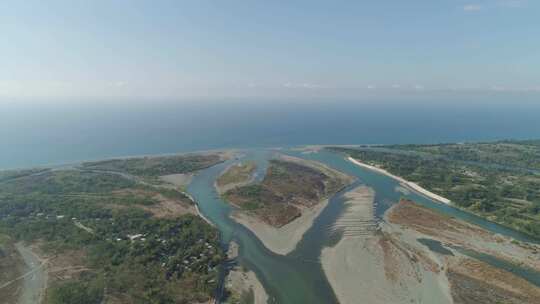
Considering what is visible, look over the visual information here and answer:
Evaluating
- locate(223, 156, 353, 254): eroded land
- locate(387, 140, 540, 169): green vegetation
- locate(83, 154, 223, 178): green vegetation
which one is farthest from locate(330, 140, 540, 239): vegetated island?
locate(83, 154, 223, 178): green vegetation

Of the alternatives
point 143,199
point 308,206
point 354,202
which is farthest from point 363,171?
point 143,199

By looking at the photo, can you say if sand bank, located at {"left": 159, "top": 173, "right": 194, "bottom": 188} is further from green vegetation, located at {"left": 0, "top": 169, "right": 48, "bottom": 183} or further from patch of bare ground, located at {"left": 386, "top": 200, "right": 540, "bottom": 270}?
patch of bare ground, located at {"left": 386, "top": 200, "right": 540, "bottom": 270}

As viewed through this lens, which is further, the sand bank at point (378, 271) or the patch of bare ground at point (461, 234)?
the patch of bare ground at point (461, 234)

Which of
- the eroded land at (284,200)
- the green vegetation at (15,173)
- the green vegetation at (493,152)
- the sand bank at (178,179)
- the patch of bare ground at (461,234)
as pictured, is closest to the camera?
the patch of bare ground at (461,234)

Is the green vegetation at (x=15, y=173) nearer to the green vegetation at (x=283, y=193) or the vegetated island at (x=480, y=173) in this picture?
the green vegetation at (x=283, y=193)

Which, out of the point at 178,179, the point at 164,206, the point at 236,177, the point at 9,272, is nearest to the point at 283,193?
the point at 236,177

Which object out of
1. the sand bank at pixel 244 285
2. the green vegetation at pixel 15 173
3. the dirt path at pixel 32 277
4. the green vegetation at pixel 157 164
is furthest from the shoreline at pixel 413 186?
the green vegetation at pixel 15 173

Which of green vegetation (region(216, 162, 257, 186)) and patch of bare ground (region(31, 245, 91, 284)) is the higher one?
green vegetation (region(216, 162, 257, 186))

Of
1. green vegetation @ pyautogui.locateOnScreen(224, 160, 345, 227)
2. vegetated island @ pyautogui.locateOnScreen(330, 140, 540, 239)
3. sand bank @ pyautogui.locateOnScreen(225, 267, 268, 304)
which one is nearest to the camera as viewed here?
sand bank @ pyautogui.locateOnScreen(225, 267, 268, 304)
